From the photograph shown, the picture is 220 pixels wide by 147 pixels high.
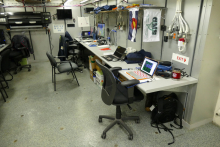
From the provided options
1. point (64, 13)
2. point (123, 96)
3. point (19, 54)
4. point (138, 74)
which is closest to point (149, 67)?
point (138, 74)

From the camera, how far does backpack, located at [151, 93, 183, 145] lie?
2.18 m

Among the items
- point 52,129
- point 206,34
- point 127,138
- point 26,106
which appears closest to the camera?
point 206,34

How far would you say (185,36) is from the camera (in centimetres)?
194

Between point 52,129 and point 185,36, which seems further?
point 52,129

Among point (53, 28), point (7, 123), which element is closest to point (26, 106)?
point (7, 123)

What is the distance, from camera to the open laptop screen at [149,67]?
2107 millimetres

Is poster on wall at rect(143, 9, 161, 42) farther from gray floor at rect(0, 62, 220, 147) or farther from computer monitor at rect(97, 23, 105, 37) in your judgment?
computer monitor at rect(97, 23, 105, 37)

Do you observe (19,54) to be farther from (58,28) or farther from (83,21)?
(83,21)

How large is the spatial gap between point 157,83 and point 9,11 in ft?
17.2

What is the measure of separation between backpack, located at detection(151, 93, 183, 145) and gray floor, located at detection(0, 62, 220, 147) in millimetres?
122

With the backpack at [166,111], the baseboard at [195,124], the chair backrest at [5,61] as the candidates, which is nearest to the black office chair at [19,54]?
the chair backrest at [5,61]

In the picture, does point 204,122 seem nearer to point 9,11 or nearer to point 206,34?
point 206,34

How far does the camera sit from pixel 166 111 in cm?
221

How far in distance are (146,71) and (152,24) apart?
2.29ft
